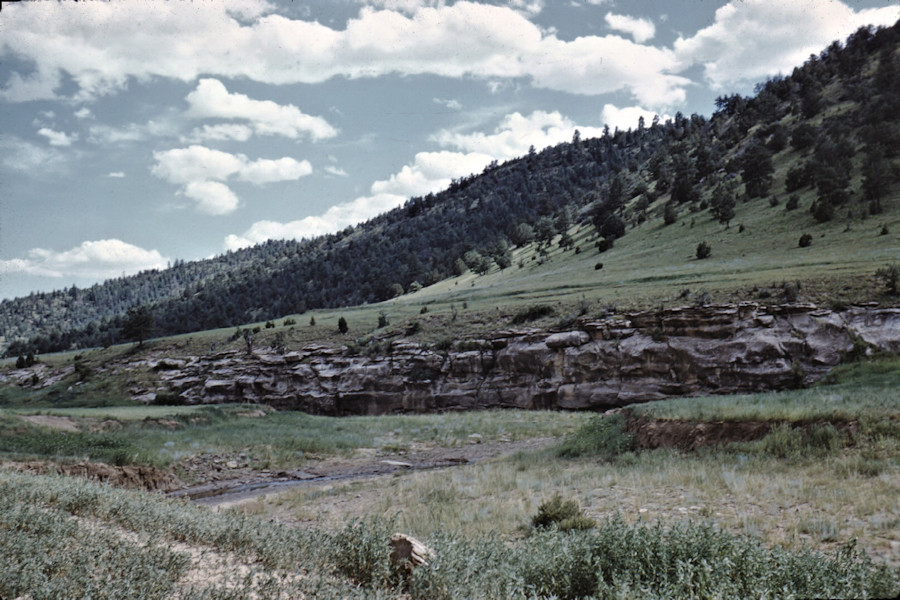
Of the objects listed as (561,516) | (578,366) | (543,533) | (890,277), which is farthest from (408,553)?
(890,277)

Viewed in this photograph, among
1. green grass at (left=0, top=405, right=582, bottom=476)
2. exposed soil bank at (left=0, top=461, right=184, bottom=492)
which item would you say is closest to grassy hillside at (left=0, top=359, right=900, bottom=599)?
exposed soil bank at (left=0, top=461, right=184, bottom=492)

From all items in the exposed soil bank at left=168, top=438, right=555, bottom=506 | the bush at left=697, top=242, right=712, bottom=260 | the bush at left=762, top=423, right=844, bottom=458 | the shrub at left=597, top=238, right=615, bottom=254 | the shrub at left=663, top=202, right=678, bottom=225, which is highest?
the shrub at left=663, top=202, right=678, bottom=225

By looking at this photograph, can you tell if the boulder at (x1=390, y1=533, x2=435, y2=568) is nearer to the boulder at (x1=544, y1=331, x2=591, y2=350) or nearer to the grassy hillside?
the grassy hillside

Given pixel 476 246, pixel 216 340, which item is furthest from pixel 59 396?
pixel 476 246

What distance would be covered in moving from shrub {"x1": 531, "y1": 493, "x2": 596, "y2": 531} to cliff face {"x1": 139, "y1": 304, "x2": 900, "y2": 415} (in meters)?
25.6

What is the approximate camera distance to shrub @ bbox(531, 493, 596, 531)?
811 centimetres

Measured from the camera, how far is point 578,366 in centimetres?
3538

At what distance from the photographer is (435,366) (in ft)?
134

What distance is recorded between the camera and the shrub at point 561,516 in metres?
8.11

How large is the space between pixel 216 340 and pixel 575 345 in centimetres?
4396

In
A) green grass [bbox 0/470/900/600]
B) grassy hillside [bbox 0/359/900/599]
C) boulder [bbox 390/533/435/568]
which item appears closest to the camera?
green grass [bbox 0/470/900/600]

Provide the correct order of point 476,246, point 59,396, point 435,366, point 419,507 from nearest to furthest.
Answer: point 419,507 < point 435,366 < point 59,396 < point 476,246

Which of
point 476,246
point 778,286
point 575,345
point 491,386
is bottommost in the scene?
point 491,386

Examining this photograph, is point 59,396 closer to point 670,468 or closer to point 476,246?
point 670,468
